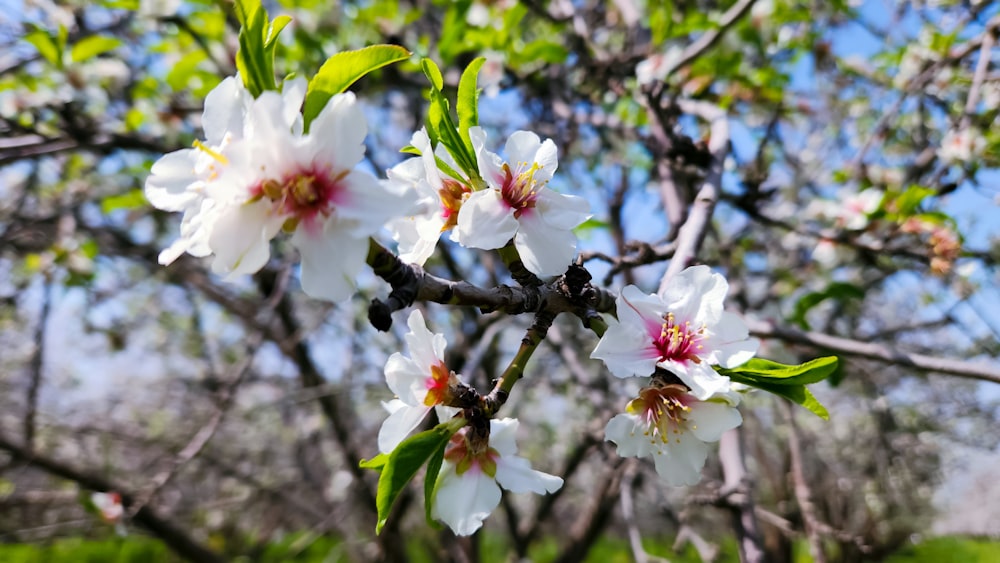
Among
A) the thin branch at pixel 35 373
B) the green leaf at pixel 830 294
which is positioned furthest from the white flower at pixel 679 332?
the thin branch at pixel 35 373

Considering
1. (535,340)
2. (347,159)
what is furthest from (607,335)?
(347,159)

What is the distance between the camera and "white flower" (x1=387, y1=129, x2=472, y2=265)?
0.75 m

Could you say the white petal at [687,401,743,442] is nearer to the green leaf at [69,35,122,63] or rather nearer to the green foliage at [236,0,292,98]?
the green foliage at [236,0,292,98]

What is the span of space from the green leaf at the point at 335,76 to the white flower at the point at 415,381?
0.25m

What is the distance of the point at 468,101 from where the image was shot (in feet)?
2.50

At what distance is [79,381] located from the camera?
21.9ft

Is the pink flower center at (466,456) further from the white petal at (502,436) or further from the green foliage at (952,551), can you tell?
the green foliage at (952,551)

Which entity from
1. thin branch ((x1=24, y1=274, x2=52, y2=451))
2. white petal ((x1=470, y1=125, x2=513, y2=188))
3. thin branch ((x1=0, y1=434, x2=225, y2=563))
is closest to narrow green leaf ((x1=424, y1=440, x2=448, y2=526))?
white petal ((x1=470, y1=125, x2=513, y2=188))

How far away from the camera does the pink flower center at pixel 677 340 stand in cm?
76

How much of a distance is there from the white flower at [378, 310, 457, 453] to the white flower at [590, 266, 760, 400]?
0.60 ft

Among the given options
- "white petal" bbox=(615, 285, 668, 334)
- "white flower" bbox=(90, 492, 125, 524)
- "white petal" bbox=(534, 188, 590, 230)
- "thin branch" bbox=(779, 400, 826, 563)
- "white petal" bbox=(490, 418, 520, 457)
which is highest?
"thin branch" bbox=(779, 400, 826, 563)

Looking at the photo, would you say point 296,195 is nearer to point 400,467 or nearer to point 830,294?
point 400,467

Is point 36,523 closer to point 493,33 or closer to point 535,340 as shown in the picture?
point 493,33

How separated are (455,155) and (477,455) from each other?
36 centimetres
